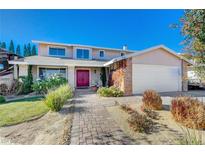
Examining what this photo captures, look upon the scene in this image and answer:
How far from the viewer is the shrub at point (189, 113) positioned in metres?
4.77

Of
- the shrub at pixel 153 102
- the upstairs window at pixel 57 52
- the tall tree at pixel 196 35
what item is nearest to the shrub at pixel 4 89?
the upstairs window at pixel 57 52

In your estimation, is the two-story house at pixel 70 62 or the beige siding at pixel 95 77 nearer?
the two-story house at pixel 70 62

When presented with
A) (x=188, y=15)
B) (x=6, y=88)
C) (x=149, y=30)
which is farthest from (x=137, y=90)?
(x=6, y=88)

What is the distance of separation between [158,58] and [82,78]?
852cm

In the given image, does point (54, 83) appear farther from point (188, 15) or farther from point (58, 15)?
point (188, 15)

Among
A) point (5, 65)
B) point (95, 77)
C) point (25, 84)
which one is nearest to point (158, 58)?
point (95, 77)

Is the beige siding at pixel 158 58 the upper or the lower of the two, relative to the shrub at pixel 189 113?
upper

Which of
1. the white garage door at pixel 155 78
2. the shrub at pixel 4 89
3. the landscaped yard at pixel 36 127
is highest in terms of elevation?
the white garage door at pixel 155 78

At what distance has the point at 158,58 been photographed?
44.7 feet

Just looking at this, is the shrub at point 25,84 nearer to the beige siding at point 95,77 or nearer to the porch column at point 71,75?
the porch column at point 71,75

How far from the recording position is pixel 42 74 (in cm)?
1518

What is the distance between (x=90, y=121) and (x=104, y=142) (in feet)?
5.42

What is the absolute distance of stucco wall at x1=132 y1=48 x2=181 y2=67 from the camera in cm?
1284

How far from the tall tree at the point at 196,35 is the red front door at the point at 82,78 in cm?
1294
